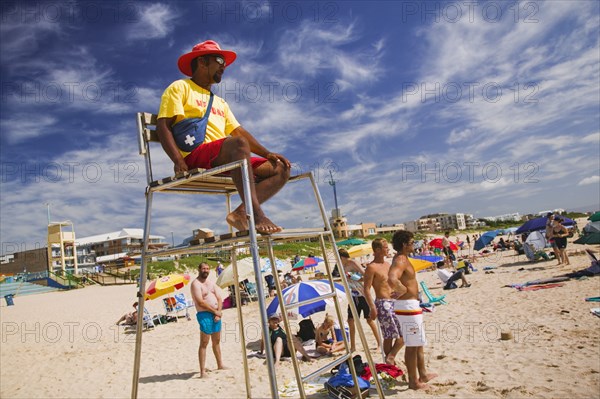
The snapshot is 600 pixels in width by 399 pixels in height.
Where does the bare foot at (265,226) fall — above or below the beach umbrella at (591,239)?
above

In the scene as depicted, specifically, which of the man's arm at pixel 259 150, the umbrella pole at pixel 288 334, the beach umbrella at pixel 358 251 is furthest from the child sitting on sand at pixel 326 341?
the beach umbrella at pixel 358 251

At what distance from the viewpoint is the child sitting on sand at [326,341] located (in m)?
8.04

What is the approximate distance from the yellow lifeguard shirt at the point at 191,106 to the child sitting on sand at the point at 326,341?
621 cm

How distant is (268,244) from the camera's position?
2383 millimetres

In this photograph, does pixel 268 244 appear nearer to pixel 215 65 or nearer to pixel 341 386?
pixel 215 65

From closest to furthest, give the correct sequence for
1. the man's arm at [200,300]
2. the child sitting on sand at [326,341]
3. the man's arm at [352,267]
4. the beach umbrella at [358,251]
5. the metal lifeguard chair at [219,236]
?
1. the metal lifeguard chair at [219,236]
2. the man's arm at [200,300]
3. the child sitting on sand at [326,341]
4. the man's arm at [352,267]
5. the beach umbrella at [358,251]

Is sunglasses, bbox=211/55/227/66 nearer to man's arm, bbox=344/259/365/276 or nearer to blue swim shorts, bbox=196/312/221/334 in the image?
blue swim shorts, bbox=196/312/221/334

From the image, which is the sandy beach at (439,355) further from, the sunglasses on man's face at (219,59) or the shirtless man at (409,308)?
the sunglasses on man's face at (219,59)

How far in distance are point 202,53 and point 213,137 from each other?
2.03ft

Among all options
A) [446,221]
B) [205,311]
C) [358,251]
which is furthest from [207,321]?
[446,221]

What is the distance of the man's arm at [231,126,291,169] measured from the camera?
2834 millimetres

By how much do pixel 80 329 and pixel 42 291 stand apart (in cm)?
2848

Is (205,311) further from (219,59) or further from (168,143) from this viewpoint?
(219,59)

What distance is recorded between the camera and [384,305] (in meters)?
6.38
